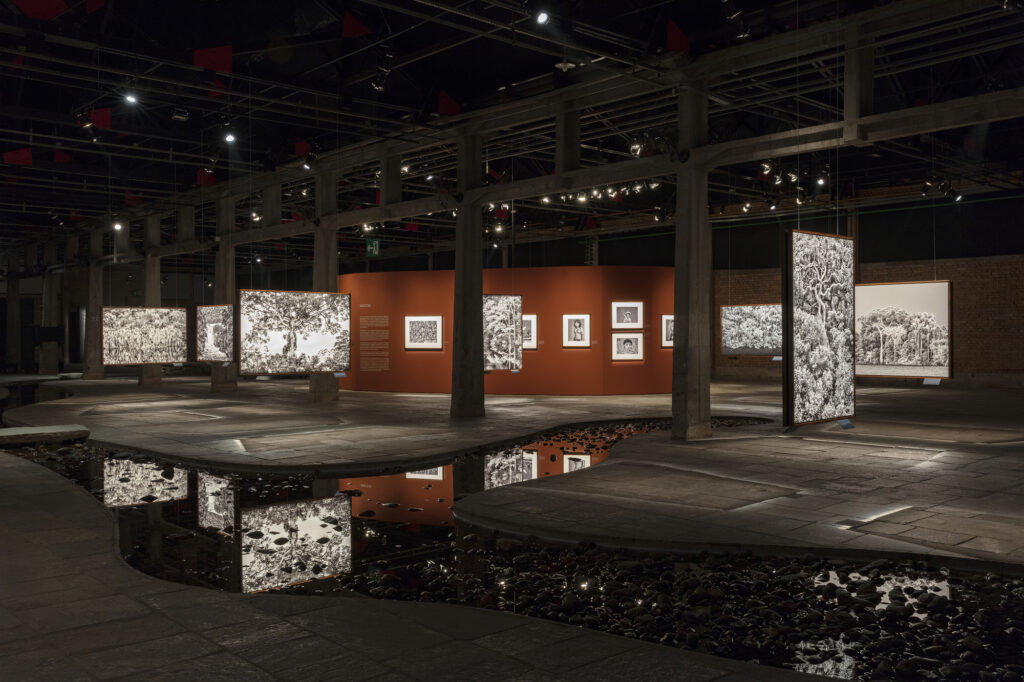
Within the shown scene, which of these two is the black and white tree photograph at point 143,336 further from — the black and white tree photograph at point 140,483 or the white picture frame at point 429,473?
the white picture frame at point 429,473

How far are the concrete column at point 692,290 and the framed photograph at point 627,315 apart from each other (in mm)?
10330

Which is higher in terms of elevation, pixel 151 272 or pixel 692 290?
pixel 151 272

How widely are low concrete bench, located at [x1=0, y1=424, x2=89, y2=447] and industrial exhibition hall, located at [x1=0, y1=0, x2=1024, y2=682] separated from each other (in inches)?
5.2

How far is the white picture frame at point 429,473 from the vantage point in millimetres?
11398

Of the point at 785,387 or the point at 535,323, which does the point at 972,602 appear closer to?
the point at 785,387

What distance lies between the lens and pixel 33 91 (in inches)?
707

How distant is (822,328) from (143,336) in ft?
68.1

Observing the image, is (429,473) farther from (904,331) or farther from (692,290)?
(904,331)

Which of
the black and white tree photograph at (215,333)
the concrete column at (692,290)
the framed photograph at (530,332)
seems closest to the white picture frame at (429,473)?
the concrete column at (692,290)

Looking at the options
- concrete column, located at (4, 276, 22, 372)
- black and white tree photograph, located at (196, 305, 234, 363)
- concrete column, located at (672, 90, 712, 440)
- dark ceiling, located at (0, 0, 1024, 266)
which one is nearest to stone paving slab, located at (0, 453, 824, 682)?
dark ceiling, located at (0, 0, 1024, 266)

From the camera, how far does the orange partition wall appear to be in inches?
977

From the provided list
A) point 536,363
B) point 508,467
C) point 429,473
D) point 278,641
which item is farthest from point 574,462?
point 536,363

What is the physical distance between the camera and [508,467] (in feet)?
40.2

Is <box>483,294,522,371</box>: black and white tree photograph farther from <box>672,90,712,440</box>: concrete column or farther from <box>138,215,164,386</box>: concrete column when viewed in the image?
<box>138,215,164,386</box>: concrete column
